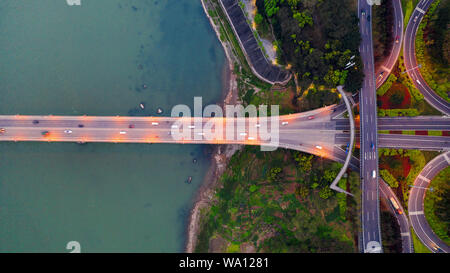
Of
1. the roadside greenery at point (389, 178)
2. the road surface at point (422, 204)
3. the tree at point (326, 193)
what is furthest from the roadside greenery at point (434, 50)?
the tree at point (326, 193)

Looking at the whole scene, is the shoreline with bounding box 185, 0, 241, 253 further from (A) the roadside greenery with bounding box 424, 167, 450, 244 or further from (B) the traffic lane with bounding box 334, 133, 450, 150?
(A) the roadside greenery with bounding box 424, 167, 450, 244

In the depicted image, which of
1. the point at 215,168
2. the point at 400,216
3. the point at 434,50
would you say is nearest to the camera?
the point at 434,50

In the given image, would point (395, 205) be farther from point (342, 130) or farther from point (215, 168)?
point (215, 168)

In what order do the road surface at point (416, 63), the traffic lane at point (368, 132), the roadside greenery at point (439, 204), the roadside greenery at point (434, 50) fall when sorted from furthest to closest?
the road surface at point (416, 63) < the traffic lane at point (368, 132) < the roadside greenery at point (439, 204) < the roadside greenery at point (434, 50)

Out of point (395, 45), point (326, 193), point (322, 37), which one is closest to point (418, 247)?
point (326, 193)

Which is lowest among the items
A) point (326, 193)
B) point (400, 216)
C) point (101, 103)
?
point (400, 216)

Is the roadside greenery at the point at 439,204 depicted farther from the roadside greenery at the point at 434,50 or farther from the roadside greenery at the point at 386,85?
the roadside greenery at the point at 386,85
